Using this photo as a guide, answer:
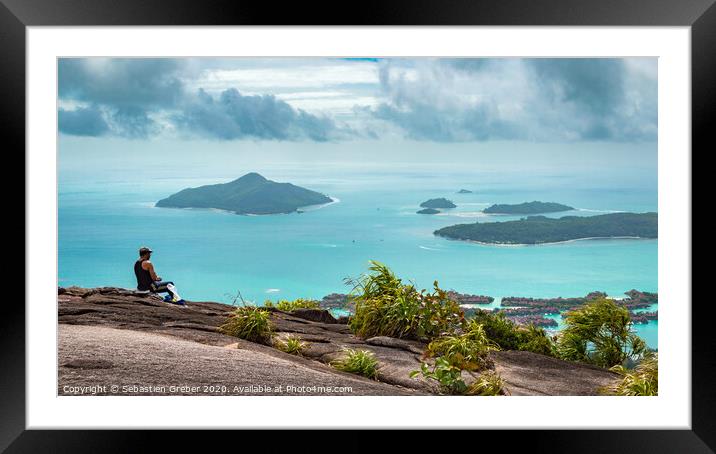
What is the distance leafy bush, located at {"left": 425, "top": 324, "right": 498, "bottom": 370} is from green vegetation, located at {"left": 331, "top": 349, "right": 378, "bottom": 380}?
45cm

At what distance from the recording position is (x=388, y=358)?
5.71 meters

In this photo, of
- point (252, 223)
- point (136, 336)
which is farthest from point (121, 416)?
point (252, 223)

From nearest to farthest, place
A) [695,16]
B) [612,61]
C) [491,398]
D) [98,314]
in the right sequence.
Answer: [695,16] → [491,398] → [98,314] → [612,61]

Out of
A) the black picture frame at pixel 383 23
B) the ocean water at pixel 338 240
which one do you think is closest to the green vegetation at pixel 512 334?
the ocean water at pixel 338 240

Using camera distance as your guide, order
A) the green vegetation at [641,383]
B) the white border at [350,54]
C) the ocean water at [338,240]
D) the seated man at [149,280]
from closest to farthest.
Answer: the white border at [350,54] < the green vegetation at [641,383] < the seated man at [149,280] < the ocean water at [338,240]

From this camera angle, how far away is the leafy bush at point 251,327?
603cm

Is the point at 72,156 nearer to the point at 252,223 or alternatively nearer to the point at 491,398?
the point at 252,223

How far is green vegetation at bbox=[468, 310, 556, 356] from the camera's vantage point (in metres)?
6.40

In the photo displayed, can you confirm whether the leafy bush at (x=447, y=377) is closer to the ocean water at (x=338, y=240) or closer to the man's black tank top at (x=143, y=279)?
the ocean water at (x=338, y=240)

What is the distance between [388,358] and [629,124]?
334 centimetres

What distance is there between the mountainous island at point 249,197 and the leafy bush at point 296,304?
92 cm

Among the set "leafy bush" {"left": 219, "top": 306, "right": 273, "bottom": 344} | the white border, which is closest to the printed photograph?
"leafy bush" {"left": 219, "top": 306, "right": 273, "bottom": 344}

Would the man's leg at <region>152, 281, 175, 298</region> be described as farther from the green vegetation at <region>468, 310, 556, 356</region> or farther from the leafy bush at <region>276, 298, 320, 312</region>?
the green vegetation at <region>468, 310, 556, 356</region>

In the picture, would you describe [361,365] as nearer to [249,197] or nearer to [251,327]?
[251,327]
